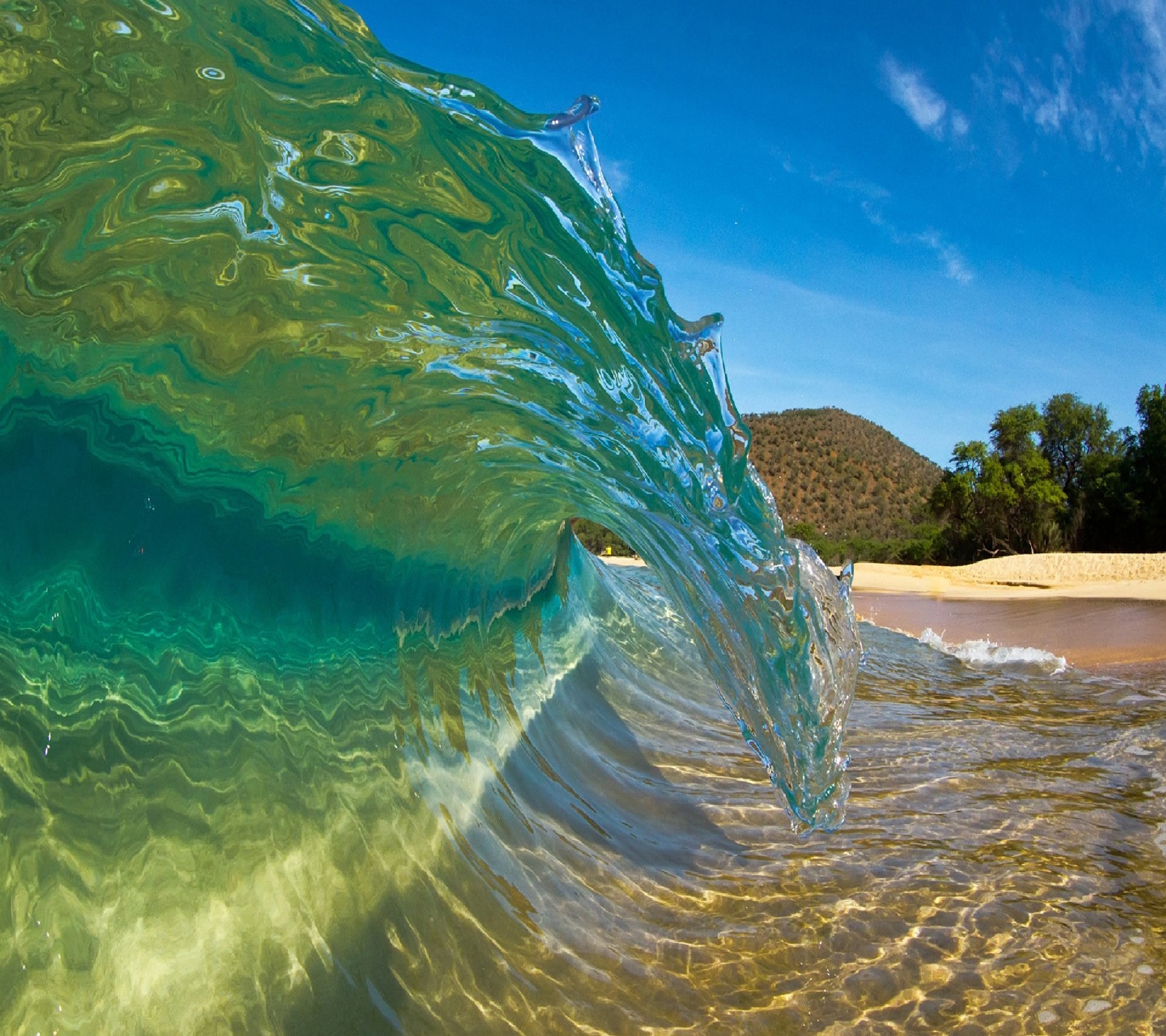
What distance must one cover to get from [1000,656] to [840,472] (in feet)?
186

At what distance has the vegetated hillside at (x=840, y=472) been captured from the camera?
57.0 m

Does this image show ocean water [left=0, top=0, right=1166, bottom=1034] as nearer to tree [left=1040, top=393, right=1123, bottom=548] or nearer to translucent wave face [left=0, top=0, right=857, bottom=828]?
translucent wave face [left=0, top=0, right=857, bottom=828]

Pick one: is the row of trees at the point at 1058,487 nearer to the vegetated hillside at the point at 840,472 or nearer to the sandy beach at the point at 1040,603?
the sandy beach at the point at 1040,603

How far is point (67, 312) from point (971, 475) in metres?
31.9

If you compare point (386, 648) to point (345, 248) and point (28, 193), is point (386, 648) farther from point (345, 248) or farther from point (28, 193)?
point (28, 193)

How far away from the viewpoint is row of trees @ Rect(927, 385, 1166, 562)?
26.6 m

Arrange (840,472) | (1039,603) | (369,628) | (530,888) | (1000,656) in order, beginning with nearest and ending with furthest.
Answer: (530,888) < (369,628) < (1000,656) < (1039,603) < (840,472)

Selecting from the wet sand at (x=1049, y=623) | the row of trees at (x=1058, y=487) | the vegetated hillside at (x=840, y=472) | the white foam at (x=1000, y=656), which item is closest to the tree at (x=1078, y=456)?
the row of trees at (x=1058, y=487)

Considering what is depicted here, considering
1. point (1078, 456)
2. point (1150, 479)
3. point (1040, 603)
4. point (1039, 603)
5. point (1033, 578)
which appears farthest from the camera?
point (1078, 456)

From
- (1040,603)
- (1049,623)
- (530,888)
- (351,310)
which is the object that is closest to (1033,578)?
(1040,603)

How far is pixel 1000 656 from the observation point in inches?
301

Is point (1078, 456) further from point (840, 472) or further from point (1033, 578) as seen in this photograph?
point (840, 472)

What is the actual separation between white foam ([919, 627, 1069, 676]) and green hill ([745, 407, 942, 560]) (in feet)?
139

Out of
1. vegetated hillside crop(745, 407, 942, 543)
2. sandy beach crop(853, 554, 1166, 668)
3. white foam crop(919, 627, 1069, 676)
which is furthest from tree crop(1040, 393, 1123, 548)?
Answer: white foam crop(919, 627, 1069, 676)
